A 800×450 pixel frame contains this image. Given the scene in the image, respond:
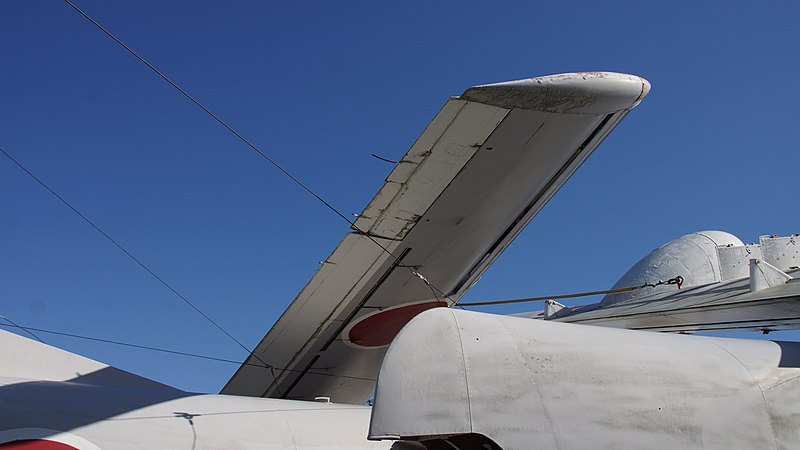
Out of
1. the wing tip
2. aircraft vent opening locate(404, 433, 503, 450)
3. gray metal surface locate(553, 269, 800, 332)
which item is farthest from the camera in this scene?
gray metal surface locate(553, 269, 800, 332)

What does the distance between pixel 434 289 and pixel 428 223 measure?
4.98ft

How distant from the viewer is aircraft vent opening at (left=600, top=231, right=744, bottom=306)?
13.2m

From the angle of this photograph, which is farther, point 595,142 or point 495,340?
point 595,142

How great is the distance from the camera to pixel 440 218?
313 inches

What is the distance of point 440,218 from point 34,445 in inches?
176

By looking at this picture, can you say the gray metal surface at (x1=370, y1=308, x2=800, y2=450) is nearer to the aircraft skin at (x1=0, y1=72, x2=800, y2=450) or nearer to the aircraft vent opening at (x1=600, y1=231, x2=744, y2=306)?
the aircraft skin at (x1=0, y1=72, x2=800, y2=450)

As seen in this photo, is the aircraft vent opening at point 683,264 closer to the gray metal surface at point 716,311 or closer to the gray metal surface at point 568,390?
the gray metal surface at point 716,311

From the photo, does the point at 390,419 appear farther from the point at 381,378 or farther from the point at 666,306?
the point at 666,306

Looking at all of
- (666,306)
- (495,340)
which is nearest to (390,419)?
(495,340)

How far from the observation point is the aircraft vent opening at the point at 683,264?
13.2 metres

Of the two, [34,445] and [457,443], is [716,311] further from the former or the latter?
[34,445]

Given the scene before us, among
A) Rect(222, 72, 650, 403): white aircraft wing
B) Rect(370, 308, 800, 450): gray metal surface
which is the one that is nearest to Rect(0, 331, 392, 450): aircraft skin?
Rect(222, 72, 650, 403): white aircraft wing

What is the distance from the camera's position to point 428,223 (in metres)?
7.93

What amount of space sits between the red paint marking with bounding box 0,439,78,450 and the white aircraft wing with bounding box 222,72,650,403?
9.91 ft
